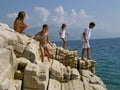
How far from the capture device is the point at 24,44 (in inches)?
564

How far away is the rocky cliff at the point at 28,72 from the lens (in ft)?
38.2

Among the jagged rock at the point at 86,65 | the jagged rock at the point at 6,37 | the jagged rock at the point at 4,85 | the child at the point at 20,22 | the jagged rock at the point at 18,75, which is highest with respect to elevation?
the child at the point at 20,22

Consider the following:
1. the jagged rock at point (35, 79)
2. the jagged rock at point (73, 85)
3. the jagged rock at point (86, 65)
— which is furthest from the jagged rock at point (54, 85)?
the jagged rock at point (86, 65)

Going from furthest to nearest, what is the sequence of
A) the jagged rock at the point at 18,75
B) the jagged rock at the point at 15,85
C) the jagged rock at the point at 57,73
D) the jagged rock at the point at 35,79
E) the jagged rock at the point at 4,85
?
the jagged rock at the point at 57,73 < the jagged rock at the point at 18,75 < the jagged rock at the point at 35,79 < the jagged rock at the point at 15,85 < the jagged rock at the point at 4,85

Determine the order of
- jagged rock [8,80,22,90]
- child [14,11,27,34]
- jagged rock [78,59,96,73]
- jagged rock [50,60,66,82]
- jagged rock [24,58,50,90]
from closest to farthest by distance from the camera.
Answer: jagged rock [8,80,22,90] < jagged rock [24,58,50,90] < jagged rock [50,60,66,82] < child [14,11,27,34] < jagged rock [78,59,96,73]

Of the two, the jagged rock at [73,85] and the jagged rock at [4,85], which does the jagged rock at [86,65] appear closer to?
the jagged rock at [73,85]

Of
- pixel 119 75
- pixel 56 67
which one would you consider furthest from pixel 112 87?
pixel 56 67

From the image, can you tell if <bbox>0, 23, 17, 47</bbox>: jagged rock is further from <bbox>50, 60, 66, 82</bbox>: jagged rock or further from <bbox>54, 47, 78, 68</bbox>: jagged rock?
<bbox>54, 47, 78, 68</bbox>: jagged rock

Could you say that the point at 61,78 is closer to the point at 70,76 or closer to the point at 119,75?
the point at 70,76

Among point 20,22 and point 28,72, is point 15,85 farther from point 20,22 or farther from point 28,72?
point 20,22

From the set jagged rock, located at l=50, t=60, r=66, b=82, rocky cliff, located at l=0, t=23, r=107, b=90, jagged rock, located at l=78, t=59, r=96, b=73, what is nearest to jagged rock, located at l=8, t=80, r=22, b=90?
rocky cliff, located at l=0, t=23, r=107, b=90

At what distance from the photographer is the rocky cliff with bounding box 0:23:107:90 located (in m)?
11.6

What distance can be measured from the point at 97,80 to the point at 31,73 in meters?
4.64

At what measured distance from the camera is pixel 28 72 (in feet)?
39.9
